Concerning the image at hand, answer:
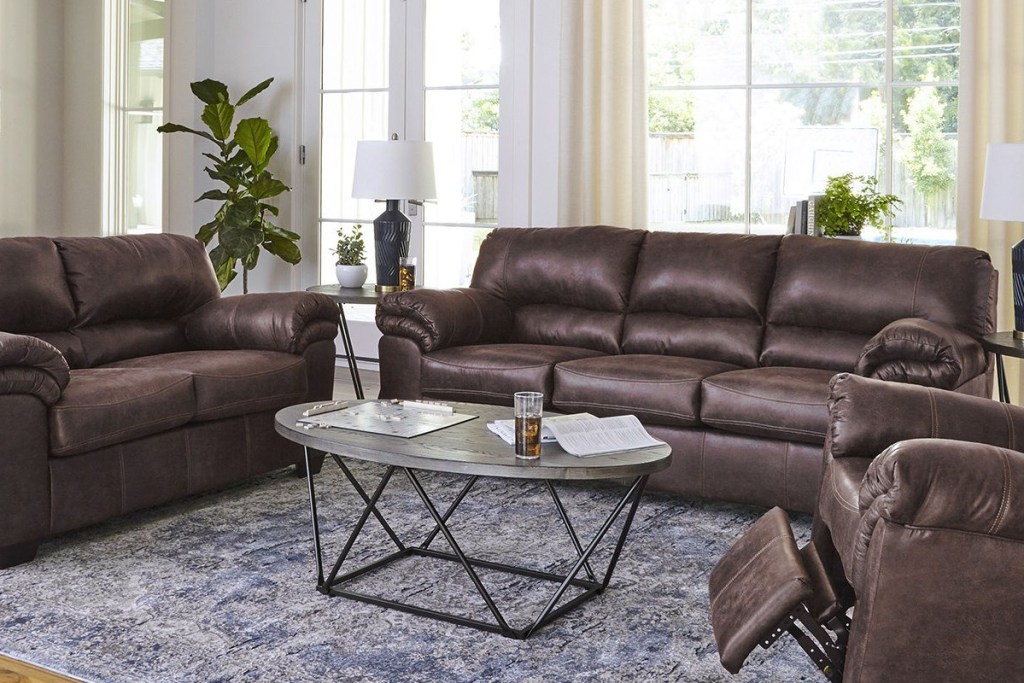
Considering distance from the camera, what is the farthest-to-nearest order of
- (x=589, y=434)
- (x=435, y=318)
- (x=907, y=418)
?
(x=435, y=318)
(x=589, y=434)
(x=907, y=418)

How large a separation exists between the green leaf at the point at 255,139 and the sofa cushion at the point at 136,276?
192 centimetres

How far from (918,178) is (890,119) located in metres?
0.30

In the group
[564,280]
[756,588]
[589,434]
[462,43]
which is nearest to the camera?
[756,588]

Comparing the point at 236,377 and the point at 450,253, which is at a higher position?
the point at 450,253

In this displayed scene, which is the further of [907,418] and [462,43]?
[462,43]

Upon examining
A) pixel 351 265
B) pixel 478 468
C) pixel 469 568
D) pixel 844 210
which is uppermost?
pixel 844 210

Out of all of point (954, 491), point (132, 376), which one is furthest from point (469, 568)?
point (132, 376)

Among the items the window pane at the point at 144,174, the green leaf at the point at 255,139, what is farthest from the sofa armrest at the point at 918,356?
the window pane at the point at 144,174

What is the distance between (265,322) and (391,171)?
112 centimetres

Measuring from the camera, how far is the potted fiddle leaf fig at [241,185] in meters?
6.14

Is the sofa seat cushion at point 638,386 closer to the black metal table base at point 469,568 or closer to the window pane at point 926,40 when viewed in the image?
the black metal table base at point 469,568

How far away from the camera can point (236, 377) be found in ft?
12.3

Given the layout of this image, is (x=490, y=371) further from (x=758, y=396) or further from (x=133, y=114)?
(x=133, y=114)

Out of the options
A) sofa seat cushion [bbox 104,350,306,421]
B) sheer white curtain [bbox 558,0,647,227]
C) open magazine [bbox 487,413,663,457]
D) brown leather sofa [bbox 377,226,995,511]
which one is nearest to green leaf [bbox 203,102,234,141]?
sheer white curtain [bbox 558,0,647,227]
